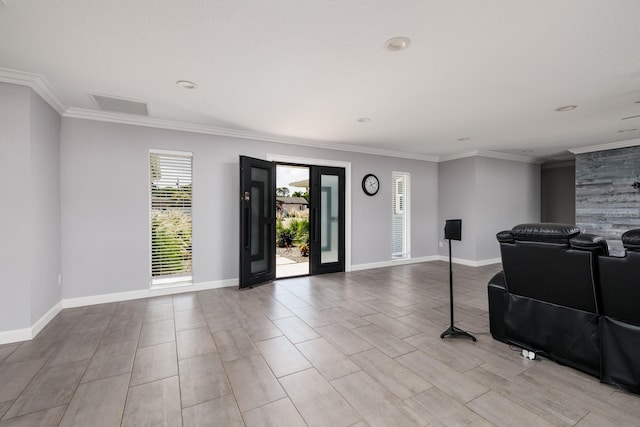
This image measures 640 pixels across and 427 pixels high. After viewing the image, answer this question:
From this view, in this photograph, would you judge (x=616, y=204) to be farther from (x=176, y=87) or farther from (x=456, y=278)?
(x=176, y=87)

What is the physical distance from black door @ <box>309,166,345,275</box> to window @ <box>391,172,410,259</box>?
1.60m

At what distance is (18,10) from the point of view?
194 centimetres

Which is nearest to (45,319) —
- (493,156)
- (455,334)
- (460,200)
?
(455,334)

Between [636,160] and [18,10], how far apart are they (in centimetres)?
902

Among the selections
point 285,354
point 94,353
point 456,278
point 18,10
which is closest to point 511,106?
point 456,278

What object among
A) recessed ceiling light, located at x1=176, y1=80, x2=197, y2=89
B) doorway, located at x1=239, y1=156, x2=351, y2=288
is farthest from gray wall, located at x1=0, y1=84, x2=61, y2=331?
doorway, located at x1=239, y1=156, x2=351, y2=288

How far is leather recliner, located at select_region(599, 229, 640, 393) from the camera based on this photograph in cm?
192

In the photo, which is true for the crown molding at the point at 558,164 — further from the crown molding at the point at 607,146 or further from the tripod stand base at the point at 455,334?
the tripod stand base at the point at 455,334

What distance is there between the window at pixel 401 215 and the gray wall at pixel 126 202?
307 centimetres

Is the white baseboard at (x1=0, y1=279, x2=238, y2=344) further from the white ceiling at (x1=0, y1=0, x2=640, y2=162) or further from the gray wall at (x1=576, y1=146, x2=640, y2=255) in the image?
the gray wall at (x1=576, y1=146, x2=640, y2=255)

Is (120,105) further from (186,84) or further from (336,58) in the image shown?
(336,58)

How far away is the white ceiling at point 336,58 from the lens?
196cm

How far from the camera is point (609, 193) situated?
590cm

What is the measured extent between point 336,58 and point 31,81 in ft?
10.2
